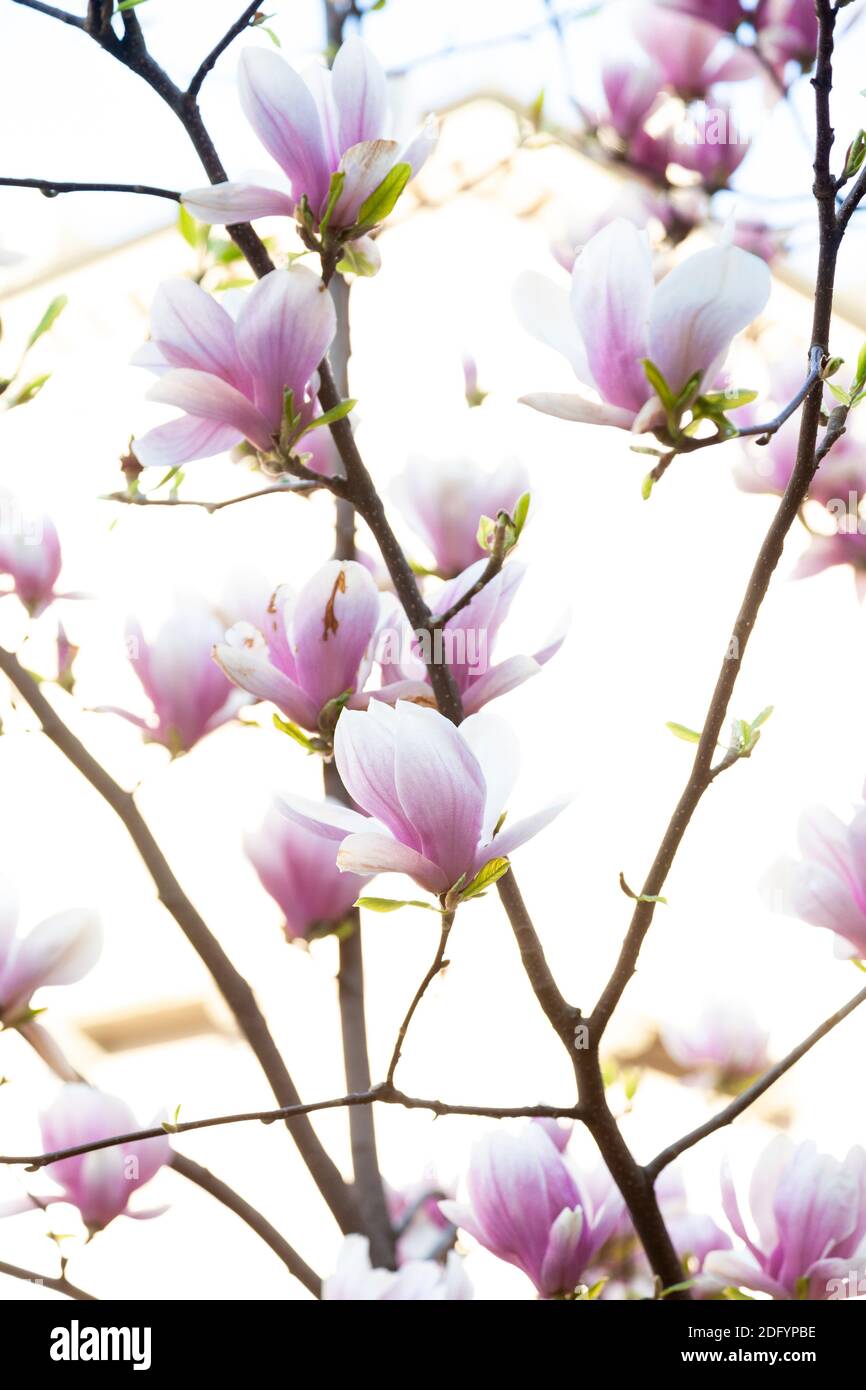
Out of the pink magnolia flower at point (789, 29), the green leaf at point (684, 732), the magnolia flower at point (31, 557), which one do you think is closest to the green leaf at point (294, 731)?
the green leaf at point (684, 732)

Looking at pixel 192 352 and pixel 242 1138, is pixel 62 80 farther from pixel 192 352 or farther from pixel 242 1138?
pixel 242 1138

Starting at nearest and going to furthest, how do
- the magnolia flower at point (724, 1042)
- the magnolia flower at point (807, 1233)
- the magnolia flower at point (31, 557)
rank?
the magnolia flower at point (807, 1233) → the magnolia flower at point (31, 557) → the magnolia flower at point (724, 1042)

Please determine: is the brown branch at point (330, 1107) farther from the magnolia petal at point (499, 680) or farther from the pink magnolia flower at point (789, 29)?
the pink magnolia flower at point (789, 29)

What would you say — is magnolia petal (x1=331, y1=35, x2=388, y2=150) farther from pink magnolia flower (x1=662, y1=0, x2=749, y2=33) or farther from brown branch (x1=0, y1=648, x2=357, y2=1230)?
pink magnolia flower (x1=662, y1=0, x2=749, y2=33)

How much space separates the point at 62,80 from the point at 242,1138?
2.90 ft

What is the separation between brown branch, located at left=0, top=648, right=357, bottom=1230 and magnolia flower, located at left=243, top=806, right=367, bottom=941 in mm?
34

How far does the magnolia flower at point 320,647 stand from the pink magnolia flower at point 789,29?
0.46 metres

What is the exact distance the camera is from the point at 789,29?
0.64 meters

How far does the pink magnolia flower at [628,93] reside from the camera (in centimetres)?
71

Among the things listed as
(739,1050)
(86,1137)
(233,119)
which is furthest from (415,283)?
(86,1137)

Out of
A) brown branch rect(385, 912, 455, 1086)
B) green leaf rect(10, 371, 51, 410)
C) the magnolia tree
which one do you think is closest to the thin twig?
the magnolia tree

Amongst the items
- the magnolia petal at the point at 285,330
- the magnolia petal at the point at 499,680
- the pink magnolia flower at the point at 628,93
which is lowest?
the magnolia petal at the point at 499,680

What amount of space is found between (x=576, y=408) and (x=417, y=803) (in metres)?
0.11
